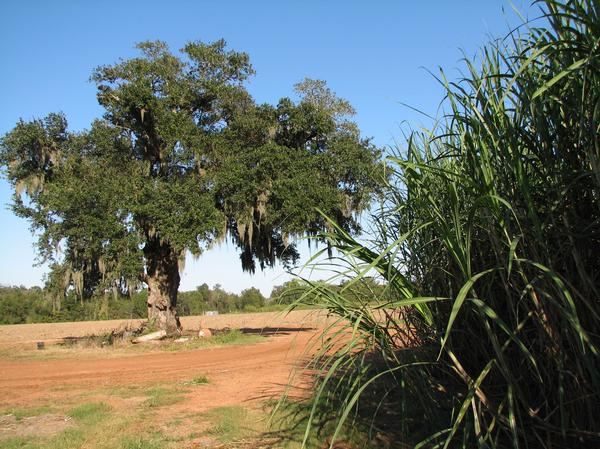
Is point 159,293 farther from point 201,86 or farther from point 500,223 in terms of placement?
point 500,223

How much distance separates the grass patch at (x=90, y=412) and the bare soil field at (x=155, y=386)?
0.06 m

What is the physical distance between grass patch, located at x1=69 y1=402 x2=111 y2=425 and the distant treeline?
122 inches

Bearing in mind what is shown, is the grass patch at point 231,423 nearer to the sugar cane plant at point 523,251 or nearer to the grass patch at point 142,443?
the grass patch at point 142,443

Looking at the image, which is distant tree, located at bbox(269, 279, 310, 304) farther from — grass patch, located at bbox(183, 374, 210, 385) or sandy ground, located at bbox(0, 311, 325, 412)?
grass patch, located at bbox(183, 374, 210, 385)

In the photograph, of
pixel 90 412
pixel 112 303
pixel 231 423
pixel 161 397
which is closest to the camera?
pixel 231 423

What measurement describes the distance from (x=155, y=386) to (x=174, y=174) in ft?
34.7

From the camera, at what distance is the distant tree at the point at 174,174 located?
1573cm

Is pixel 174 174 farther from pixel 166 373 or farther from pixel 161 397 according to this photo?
pixel 161 397

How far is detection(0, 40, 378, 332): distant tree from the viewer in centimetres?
1573

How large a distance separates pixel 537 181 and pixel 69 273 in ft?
57.6

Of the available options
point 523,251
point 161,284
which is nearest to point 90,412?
point 523,251

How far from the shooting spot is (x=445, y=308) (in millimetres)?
3490

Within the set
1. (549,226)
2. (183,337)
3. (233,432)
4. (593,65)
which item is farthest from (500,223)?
(183,337)

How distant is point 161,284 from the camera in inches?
704
